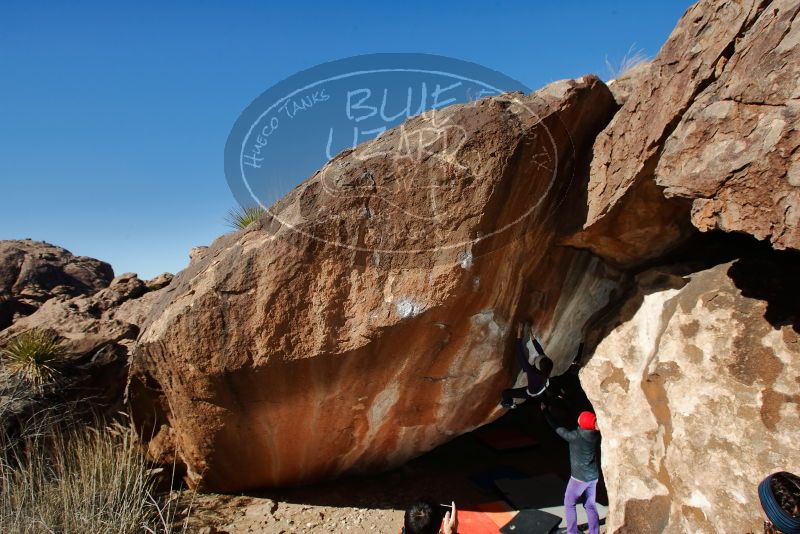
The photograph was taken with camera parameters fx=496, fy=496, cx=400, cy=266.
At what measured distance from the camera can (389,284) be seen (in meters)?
4.42

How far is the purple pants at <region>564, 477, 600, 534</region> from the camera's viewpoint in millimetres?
4266

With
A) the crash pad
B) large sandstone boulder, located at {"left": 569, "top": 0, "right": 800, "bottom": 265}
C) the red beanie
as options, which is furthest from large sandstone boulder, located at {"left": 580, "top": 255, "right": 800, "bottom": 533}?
the crash pad

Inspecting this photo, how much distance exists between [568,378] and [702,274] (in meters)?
2.78

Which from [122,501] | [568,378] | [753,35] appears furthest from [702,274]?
[122,501]

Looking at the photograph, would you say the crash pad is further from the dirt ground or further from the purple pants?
the dirt ground

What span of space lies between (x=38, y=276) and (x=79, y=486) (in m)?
5.59

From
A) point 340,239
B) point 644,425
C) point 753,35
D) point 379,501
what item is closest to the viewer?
point 753,35

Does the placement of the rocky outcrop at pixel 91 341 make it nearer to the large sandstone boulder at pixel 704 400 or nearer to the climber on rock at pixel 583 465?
the climber on rock at pixel 583 465

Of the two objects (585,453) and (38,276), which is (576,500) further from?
(38,276)

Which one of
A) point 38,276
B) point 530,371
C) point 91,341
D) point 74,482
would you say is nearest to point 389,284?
point 530,371

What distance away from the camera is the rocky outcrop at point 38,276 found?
7.81 meters

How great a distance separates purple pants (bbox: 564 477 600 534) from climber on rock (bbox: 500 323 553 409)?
0.84m

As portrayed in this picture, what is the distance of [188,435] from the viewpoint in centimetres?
504

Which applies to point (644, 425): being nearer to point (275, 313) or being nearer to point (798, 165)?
point (798, 165)
